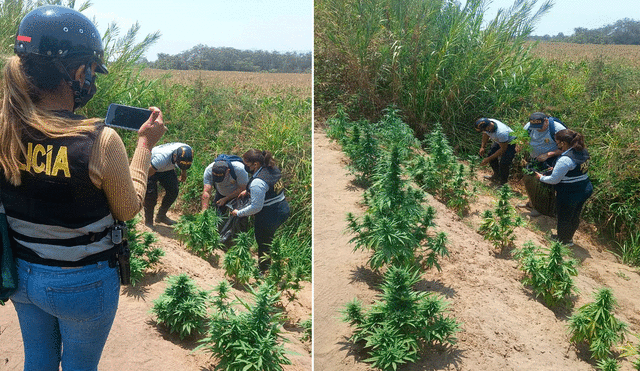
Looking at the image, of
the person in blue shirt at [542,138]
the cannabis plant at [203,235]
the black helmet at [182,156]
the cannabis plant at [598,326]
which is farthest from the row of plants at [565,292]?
the black helmet at [182,156]

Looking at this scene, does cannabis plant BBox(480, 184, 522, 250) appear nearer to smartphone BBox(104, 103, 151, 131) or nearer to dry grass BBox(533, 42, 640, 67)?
smartphone BBox(104, 103, 151, 131)

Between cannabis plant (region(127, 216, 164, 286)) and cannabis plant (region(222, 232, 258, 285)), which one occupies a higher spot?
cannabis plant (region(127, 216, 164, 286))

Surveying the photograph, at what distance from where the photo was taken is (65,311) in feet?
5.62

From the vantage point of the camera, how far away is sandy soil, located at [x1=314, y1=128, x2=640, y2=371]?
3100 millimetres

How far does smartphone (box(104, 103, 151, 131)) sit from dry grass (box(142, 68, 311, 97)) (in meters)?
5.77

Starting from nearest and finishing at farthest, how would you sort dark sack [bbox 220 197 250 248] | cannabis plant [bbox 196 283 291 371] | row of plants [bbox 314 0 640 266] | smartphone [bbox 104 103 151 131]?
smartphone [bbox 104 103 151 131] < cannabis plant [bbox 196 283 291 371] < dark sack [bbox 220 197 250 248] < row of plants [bbox 314 0 640 266]

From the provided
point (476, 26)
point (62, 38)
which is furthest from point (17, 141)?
point (476, 26)

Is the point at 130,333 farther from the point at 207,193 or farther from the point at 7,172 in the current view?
the point at 207,193

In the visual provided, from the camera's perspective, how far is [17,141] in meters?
1.62

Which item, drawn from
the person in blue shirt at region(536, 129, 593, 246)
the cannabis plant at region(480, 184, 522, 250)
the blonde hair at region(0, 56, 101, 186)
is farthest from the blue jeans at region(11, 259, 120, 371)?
the person in blue shirt at region(536, 129, 593, 246)

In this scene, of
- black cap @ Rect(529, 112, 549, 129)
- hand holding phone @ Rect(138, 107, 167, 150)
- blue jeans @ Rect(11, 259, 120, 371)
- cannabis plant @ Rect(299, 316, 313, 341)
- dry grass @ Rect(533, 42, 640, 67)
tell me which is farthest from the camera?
dry grass @ Rect(533, 42, 640, 67)

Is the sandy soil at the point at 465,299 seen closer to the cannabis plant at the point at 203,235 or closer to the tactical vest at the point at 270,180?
the tactical vest at the point at 270,180

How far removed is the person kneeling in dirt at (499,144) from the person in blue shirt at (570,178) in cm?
102

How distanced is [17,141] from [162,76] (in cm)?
660
